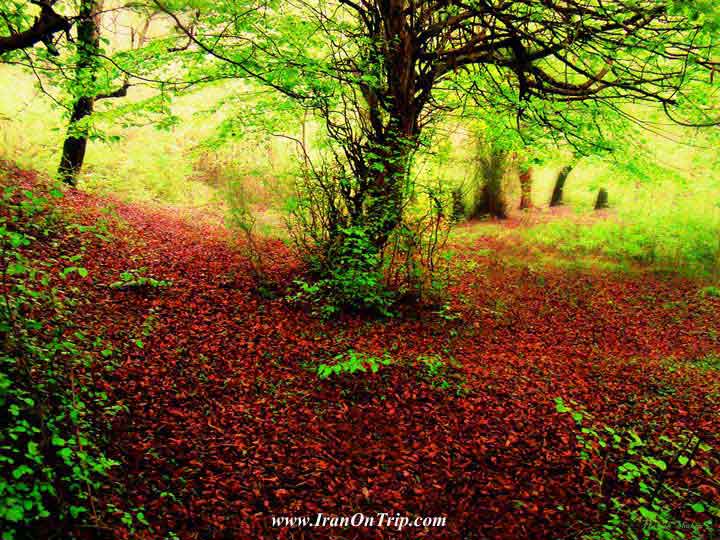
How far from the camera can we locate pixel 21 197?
285 inches

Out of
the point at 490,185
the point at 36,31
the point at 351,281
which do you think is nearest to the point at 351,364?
the point at 351,281

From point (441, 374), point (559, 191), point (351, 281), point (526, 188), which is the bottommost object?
point (441, 374)

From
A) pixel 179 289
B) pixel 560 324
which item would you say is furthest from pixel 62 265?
pixel 560 324

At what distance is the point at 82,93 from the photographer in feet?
20.8

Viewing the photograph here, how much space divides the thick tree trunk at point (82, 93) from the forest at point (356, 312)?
0.28 ft

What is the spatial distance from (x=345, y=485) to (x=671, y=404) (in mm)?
4525

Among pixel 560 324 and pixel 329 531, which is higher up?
pixel 560 324

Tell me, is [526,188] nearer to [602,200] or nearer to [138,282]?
[602,200]

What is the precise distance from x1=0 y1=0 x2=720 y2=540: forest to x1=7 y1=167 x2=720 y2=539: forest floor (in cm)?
3

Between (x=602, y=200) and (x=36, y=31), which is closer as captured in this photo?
(x=36, y=31)

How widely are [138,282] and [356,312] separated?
3554 mm

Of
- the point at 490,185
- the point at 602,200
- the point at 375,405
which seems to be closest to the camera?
the point at 375,405

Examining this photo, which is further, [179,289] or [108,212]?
[108,212]

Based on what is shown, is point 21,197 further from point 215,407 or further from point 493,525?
point 493,525
